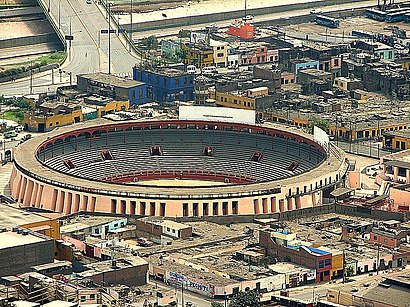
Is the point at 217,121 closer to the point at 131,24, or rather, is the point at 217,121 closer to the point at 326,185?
the point at 326,185

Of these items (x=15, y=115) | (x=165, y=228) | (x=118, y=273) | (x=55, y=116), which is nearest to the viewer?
(x=118, y=273)

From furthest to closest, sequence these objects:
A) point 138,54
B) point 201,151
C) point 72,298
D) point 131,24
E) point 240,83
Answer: point 131,24
point 138,54
point 240,83
point 201,151
point 72,298

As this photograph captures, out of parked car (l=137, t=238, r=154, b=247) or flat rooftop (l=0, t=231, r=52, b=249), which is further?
parked car (l=137, t=238, r=154, b=247)

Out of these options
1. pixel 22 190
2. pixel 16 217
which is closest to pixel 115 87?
pixel 22 190

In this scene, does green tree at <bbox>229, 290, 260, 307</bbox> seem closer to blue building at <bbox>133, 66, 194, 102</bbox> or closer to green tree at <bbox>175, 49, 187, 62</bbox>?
blue building at <bbox>133, 66, 194, 102</bbox>

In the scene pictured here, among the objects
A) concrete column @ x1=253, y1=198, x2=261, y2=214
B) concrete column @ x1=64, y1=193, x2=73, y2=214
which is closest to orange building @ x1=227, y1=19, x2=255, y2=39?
concrete column @ x1=253, y1=198, x2=261, y2=214

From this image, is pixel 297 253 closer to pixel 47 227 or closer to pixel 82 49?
pixel 47 227

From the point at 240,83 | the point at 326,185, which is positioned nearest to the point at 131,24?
the point at 240,83
